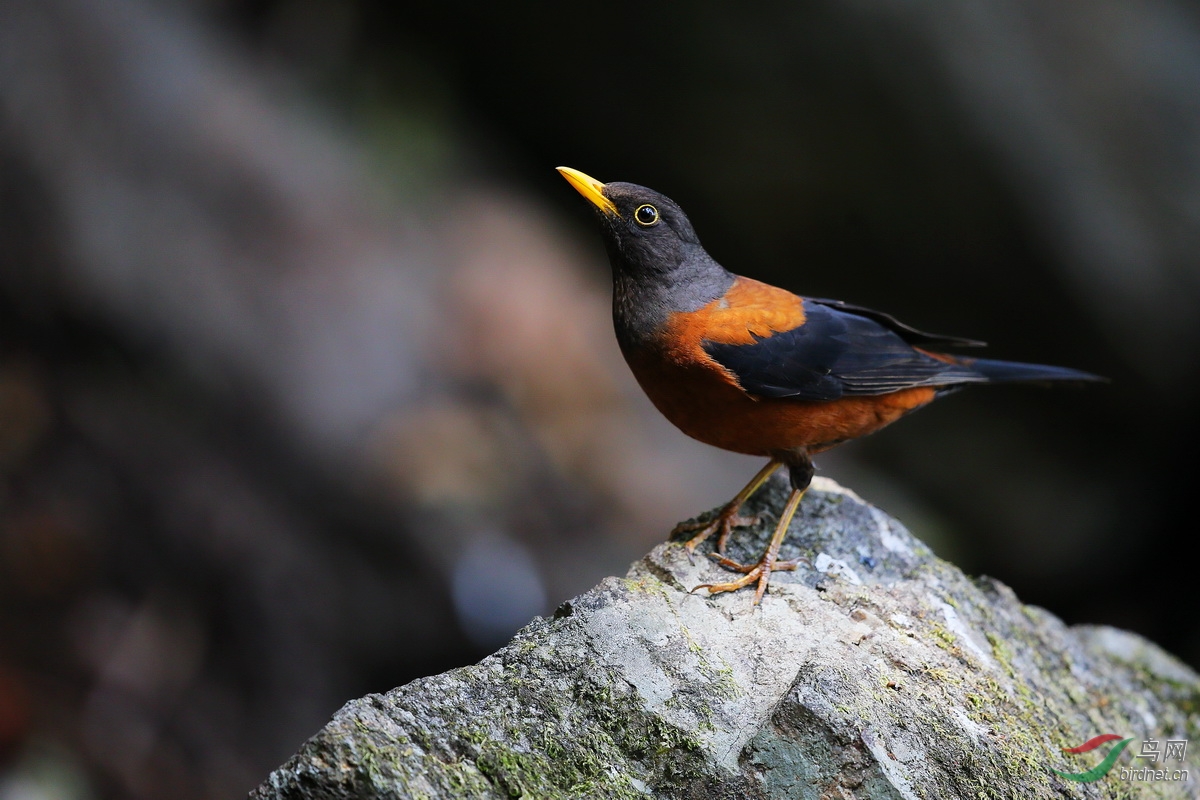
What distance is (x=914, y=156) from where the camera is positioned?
908 cm

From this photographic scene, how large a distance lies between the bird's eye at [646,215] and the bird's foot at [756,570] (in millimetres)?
1642

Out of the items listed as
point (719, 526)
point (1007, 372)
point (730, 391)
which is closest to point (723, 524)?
point (719, 526)

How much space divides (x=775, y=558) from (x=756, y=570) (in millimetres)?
194

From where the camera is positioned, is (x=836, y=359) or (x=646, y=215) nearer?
(x=646, y=215)

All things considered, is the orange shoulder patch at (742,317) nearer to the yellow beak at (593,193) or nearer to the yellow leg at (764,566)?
the yellow beak at (593,193)

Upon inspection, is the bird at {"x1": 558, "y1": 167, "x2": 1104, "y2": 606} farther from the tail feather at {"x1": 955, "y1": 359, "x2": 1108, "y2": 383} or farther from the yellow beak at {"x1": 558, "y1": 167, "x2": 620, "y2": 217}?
the tail feather at {"x1": 955, "y1": 359, "x2": 1108, "y2": 383}

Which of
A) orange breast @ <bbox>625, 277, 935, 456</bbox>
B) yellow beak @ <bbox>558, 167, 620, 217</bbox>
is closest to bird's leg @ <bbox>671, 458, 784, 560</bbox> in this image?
orange breast @ <bbox>625, 277, 935, 456</bbox>

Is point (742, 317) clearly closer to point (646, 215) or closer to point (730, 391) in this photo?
point (730, 391)

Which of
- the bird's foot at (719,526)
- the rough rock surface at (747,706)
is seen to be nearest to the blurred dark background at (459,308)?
the bird's foot at (719,526)

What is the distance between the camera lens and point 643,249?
482 centimetres

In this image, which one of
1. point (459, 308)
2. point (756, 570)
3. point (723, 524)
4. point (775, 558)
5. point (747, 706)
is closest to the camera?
point (747, 706)

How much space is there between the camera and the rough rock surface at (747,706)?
318 cm

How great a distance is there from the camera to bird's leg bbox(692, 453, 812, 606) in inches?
166

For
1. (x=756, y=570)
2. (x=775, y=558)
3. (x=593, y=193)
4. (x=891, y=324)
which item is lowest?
(x=756, y=570)
